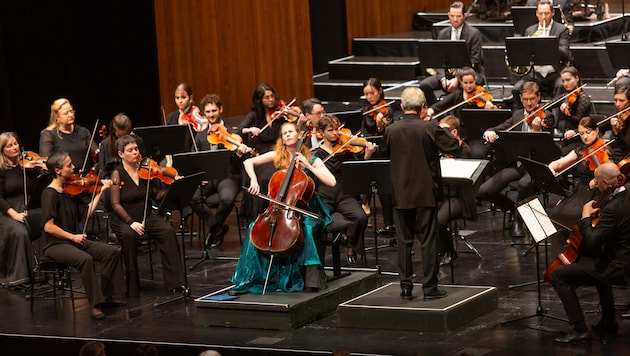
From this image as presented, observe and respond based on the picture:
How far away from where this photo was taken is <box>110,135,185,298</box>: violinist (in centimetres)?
843

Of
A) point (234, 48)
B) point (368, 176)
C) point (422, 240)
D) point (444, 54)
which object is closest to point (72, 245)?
point (368, 176)

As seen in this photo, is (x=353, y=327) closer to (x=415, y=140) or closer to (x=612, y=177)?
(x=415, y=140)

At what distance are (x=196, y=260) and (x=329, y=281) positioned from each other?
1.77m

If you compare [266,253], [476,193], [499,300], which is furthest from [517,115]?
[266,253]

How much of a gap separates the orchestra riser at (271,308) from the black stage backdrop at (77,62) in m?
4.43

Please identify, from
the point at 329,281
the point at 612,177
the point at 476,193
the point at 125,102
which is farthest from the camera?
the point at 125,102

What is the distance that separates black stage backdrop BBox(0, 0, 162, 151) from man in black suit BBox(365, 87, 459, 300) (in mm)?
5240

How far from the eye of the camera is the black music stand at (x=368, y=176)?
26.6 feet

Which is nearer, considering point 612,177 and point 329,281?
point 612,177

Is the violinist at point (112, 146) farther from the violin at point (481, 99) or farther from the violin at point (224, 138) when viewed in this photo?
the violin at point (481, 99)

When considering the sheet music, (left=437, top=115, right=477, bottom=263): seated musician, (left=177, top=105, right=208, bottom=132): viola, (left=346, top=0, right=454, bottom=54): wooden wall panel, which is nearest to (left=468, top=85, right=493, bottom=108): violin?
(left=437, top=115, right=477, bottom=263): seated musician

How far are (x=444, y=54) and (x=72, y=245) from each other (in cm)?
415

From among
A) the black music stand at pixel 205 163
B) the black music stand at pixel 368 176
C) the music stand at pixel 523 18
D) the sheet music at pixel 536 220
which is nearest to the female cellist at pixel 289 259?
the black music stand at pixel 368 176

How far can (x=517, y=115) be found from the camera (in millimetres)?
9688
